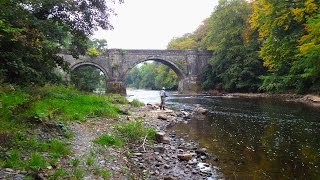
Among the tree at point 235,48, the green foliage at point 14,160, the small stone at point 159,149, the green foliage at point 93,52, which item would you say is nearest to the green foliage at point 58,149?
the green foliage at point 14,160

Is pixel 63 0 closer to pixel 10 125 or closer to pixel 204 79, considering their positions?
pixel 10 125

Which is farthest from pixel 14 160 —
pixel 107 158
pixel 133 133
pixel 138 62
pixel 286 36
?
pixel 138 62

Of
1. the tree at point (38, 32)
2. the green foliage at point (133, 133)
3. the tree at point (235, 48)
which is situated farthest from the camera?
the tree at point (235, 48)

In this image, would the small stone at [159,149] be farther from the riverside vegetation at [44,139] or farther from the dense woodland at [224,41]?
the dense woodland at [224,41]

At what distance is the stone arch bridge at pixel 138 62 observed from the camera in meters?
53.0

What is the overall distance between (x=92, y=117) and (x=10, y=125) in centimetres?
519

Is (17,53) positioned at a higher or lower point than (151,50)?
lower

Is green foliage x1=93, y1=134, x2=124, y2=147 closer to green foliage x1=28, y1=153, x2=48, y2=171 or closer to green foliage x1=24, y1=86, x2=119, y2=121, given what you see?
green foliage x1=24, y1=86, x2=119, y2=121

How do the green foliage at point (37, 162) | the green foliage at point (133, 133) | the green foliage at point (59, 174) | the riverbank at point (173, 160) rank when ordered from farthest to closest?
the green foliage at point (133, 133) → the riverbank at point (173, 160) → the green foliage at point (37, 162) → the green foliage at point (59, 174)

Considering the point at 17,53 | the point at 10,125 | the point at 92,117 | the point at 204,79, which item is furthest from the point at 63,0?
the point at 204,79

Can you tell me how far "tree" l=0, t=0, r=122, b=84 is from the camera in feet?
42.3

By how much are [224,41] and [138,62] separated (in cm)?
1544

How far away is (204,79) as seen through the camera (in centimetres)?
5588

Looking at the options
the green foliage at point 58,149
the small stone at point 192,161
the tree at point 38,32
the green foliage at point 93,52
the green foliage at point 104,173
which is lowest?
the small stone at point 192,161
